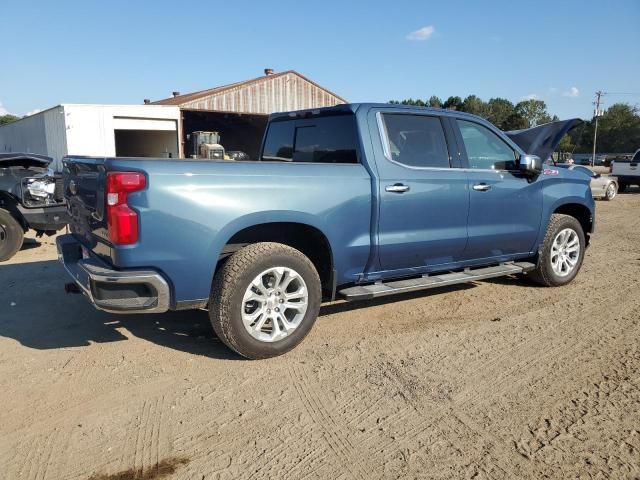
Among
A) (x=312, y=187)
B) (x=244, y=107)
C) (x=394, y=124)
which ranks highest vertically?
(x=244, y=107)

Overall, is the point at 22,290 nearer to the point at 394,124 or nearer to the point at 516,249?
the point at 394,124

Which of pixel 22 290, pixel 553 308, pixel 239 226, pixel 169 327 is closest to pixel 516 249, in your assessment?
pixel 553 308

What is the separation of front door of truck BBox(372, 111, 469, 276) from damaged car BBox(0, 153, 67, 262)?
16.4 feet

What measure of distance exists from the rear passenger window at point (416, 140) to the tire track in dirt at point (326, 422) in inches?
80.3

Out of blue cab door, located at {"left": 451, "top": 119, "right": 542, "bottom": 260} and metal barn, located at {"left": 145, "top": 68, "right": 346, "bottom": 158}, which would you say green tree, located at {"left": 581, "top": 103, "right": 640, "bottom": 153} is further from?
blue cab door, located at {"left": 451, "top": 119, "right": 542, "bottom": 260}

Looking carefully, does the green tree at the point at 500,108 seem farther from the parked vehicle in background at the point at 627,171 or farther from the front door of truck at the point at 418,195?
the front door of truck at the point at 418,195

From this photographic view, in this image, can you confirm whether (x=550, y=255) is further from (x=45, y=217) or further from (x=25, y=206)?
(x=25, y=206)

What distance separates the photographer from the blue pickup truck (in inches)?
132

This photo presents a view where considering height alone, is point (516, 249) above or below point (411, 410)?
above

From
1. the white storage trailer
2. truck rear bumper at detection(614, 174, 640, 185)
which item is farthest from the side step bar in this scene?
the white storage trailer

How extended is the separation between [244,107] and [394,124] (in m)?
24.7

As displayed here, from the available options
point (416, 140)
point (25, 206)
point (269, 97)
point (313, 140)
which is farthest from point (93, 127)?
point (416, 140)

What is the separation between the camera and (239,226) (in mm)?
3609

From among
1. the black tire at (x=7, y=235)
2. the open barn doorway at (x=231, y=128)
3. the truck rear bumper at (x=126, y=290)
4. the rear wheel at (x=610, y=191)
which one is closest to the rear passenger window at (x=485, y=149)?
the truck rear bumper at (x=126, y=290)
